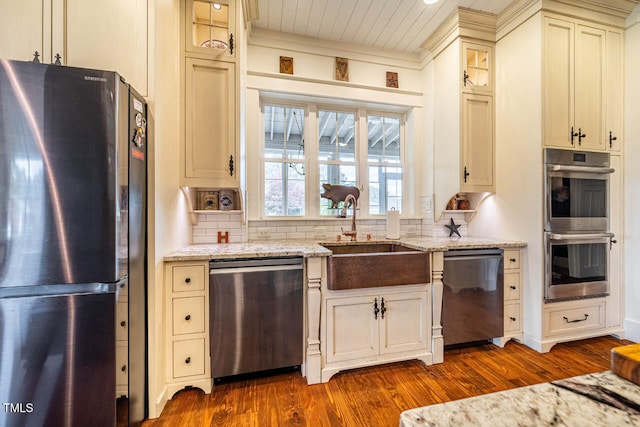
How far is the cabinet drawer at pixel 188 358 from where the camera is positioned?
172 centimetres

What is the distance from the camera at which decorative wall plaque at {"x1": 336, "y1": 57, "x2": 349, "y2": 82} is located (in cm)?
278

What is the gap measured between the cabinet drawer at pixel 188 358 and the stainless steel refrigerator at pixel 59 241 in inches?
18.4

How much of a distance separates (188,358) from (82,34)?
1984 millimetres

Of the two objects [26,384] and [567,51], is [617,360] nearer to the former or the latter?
[26,384]

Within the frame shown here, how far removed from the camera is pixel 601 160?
2367 mm

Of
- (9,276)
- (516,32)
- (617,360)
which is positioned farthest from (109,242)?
(516,32)

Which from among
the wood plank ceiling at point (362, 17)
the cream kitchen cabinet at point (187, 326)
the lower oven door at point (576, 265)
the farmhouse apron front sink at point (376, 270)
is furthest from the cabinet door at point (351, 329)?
the wood plank ceiling at point (362, 17)

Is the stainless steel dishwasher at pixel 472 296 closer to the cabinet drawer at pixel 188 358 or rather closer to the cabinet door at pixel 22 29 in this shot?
the cabinet drawer at pixel 188 358

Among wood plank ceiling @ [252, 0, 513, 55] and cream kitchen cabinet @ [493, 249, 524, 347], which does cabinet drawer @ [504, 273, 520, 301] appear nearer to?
cream kitchen cabinet @ [493, 249, 524, 347]

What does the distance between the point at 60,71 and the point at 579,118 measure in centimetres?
357

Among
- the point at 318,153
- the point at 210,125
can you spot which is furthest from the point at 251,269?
the point at 318,153

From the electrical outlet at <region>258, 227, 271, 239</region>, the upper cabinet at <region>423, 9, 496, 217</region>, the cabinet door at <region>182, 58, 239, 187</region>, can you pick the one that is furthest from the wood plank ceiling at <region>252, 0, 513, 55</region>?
the electrical outlet at <region>258, 227, 271, 239</region>

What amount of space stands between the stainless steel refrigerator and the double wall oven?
9.91 feet

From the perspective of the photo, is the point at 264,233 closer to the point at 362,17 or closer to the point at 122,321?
the point at 122,321
